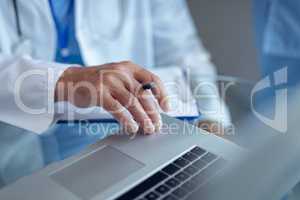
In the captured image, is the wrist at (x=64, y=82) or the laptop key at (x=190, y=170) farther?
the wrist at (x=64, y=82)

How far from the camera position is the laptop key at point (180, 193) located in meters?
0.35

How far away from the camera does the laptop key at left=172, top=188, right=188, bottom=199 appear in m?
0.35

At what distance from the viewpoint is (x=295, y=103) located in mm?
280

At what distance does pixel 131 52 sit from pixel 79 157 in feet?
1.56

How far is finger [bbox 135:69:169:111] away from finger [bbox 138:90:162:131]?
12mm

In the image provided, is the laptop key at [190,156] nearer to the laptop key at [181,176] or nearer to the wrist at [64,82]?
the laptop key at [181,176]

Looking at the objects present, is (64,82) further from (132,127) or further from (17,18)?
(17,18)

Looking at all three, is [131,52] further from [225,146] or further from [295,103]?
[295,103]

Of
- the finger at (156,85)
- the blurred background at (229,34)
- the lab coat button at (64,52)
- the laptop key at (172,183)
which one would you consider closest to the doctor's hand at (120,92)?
the finger at (156,85)

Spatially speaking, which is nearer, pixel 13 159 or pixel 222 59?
pixel 13 159

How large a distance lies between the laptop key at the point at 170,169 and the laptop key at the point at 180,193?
29mm

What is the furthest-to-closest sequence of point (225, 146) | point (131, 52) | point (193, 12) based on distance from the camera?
point (193, 12) < point (131, 52) < point (225, 146)

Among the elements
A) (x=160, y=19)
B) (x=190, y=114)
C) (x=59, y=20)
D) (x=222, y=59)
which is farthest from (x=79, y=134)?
(x=222, y=59)

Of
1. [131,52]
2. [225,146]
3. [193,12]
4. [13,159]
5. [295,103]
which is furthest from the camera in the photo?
[193,12]
